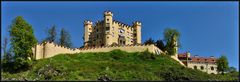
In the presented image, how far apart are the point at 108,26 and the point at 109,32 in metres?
0.86

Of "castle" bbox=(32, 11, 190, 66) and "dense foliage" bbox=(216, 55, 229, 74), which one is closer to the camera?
"castle" bbox=(32, 11, 190, 66)

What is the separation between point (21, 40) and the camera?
221 feet

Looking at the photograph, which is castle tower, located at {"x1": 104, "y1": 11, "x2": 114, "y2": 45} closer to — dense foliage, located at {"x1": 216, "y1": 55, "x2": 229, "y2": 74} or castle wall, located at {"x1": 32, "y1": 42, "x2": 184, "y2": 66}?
castle wall, located at {"x1": 32, "y1": 42, "x2": 184, "y2": 66}

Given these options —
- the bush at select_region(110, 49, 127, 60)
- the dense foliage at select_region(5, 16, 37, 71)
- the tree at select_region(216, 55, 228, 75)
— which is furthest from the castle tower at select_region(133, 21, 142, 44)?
the dense foliage at select_region(5, 16, 37, 71)

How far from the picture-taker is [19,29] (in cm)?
6831

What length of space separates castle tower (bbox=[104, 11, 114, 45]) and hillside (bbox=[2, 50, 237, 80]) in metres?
9.26

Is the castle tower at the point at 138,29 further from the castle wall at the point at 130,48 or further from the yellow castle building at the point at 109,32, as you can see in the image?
the castle wall at the point at 130,48

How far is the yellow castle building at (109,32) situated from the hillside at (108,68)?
9.85m

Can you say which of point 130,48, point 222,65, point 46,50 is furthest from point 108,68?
point 222,65

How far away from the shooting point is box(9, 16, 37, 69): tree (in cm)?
6688

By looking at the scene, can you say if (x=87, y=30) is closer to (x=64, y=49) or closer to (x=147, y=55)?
(x=64, y=49)

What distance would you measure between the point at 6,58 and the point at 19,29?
136 inches

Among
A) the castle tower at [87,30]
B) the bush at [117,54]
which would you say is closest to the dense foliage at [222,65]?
the bush at [117,54]

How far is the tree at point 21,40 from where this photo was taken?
219 feet
